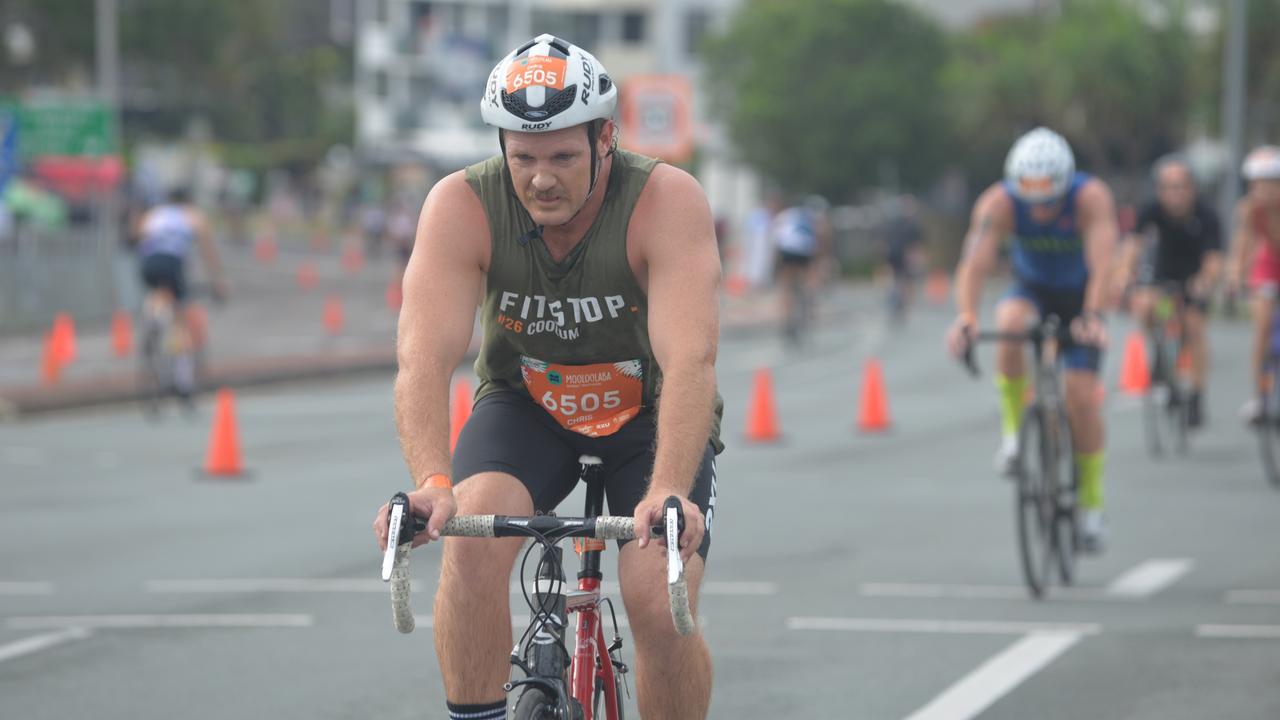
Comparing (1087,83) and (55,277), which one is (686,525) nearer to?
(55,277)

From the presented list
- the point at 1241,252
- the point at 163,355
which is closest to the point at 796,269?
the point at 163,355

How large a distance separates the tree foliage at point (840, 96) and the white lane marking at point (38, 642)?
49.7 meters

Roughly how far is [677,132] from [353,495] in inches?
627

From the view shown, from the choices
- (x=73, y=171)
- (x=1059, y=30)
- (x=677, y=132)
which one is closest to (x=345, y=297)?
(x=677, y=132)

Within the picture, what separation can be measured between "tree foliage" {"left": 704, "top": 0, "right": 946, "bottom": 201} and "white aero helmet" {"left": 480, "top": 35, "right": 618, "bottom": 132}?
5281 centimetres

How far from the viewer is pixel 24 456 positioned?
1547 cm

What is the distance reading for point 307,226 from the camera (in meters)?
84.8

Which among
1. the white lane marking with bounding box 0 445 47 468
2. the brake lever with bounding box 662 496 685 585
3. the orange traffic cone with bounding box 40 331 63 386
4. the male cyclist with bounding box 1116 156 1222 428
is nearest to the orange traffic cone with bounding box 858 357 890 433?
the male cyclist with bounding box 1116 156 1222 428

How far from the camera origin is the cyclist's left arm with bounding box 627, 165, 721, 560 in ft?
14.4

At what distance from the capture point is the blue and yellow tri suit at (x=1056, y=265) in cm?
944

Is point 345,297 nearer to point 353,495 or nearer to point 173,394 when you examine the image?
point 173,394

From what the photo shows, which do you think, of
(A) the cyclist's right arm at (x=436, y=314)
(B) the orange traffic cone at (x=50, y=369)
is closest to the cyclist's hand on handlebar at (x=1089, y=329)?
(A) the cyclist's right arm at (x=436, y=314)

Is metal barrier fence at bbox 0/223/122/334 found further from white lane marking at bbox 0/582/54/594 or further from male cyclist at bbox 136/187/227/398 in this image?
white lane marking at bbox 0/582/54/594

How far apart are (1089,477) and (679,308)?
5567 millimetres
